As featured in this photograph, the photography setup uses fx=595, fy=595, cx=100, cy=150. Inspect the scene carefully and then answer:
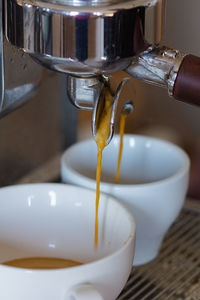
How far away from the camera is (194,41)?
1.98 feet

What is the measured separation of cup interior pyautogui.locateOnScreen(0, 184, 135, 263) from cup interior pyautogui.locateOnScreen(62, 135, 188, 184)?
10 cm

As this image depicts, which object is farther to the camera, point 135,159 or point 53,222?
point 135,159

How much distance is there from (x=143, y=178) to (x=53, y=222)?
138 millimetres

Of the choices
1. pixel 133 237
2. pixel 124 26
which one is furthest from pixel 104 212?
pixel 124 26

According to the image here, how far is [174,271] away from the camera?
53cm

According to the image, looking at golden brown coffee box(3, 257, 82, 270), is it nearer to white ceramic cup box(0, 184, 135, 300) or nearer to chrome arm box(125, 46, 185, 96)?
white ceramic cup box(0, 184, 135, 300)

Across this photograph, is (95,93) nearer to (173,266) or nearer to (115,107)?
(115,107)

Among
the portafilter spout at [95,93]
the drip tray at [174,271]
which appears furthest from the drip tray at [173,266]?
the portafilter spout at [95,93]

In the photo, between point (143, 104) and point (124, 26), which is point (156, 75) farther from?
point (143, 104)

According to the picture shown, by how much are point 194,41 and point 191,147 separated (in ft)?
0.40

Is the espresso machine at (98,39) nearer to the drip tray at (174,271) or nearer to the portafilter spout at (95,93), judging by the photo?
the portafilter spout at (95,93)

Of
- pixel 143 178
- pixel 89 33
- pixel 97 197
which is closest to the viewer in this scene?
pixel 89 33

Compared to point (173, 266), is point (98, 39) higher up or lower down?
higher up

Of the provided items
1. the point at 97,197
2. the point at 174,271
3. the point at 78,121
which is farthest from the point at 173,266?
the point at 78,121
